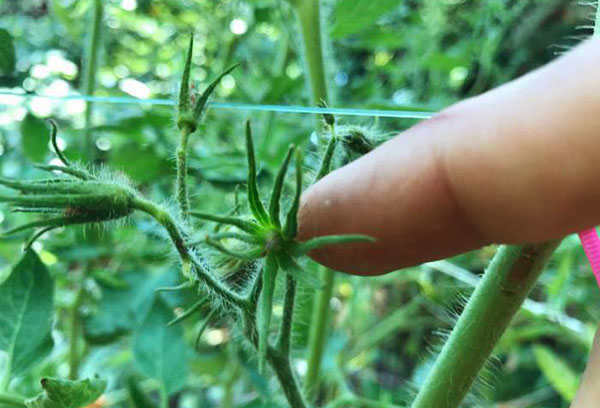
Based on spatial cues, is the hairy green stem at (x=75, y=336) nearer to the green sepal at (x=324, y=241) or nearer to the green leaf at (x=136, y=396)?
the green leaf at (x=136, y=396)

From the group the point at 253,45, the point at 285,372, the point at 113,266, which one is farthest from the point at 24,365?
the point at 253,45

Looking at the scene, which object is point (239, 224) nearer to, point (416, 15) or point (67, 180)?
point (67, 180)

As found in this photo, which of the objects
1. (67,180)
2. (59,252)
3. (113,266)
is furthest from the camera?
(113,266)

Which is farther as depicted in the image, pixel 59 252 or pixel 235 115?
pixel 235 115

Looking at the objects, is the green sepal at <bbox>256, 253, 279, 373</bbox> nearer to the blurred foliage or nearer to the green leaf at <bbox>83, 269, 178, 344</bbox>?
the blurred foliage

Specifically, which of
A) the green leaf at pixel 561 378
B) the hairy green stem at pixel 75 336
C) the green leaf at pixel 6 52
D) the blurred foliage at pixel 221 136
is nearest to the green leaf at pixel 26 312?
the blurred foliage at pixel 221 136
